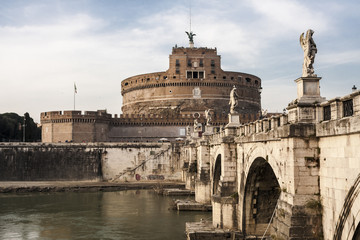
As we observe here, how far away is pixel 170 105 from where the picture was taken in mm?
66062

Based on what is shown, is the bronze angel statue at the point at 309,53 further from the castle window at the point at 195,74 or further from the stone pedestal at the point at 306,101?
the castle window at the point at 195,74

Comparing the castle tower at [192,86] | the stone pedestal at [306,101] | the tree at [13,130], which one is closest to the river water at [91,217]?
the stone pedestal at [306,101]

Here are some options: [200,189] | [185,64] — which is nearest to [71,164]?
[200,189]

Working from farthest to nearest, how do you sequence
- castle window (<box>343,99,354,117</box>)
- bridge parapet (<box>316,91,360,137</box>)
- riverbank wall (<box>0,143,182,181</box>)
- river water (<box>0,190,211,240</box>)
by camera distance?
riverbank wall (<box>0,143,182,181</box>)
river water (<box>0,190,211,240</box>)
castle window (<box>343,99,354,117</box>)
bridge parapet (<box>316,91,360,137</box>)

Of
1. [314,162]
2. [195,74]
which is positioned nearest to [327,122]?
[314,162]

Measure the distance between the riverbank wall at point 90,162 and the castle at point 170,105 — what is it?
817cm

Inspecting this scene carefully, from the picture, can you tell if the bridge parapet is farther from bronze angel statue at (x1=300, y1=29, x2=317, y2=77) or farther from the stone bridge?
bronze angel statue at (x1=300, y1=29, x2=317, y2=77)

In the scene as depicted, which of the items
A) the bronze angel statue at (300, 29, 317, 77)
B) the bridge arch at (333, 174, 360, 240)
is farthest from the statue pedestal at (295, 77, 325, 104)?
the bridge arch at (333, 174, 360, 240)

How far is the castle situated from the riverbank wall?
817 cm

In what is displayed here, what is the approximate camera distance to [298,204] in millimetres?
9836

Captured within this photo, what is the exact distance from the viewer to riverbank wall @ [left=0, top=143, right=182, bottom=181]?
45.4 metres

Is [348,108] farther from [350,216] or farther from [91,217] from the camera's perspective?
[91,217]

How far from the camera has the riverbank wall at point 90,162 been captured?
149ft

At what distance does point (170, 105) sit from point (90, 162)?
22.7 m
